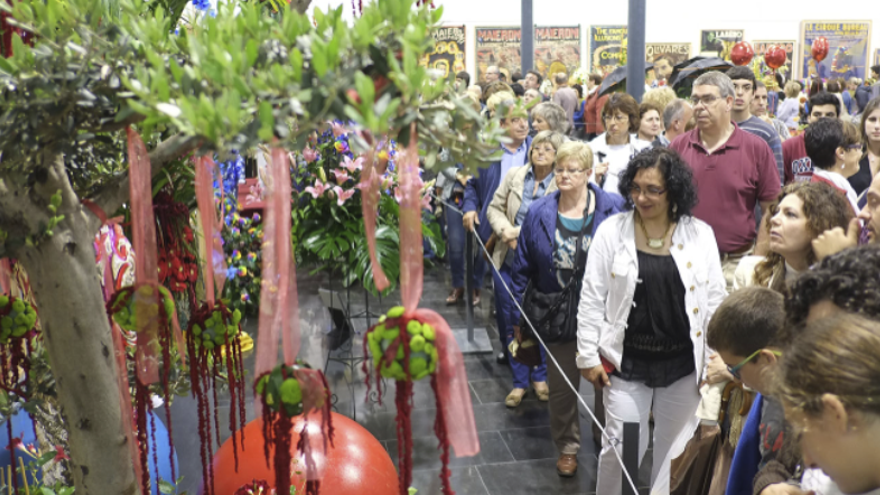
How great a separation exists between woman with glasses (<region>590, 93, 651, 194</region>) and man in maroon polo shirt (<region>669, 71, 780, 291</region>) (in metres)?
0.82

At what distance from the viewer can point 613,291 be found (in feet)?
10.5

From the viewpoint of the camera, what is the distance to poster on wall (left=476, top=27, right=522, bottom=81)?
18500mm

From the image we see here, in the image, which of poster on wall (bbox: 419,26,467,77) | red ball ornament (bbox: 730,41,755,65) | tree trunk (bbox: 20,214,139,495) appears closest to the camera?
tree trunk (bbox: 20,214,139,495)

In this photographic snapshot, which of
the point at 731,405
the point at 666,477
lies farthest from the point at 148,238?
the point at 666,477

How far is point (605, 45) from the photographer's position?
18.8 meters

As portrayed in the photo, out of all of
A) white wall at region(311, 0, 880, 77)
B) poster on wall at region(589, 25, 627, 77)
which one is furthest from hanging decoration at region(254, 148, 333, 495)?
poster on wall at region(589, 25, 627, 77)

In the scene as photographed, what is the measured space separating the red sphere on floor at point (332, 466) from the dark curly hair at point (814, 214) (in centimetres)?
151

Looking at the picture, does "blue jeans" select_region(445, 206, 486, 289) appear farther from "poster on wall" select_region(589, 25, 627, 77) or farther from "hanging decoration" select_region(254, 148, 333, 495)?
"poster on wall" select_region(589, 25, 627, 77)

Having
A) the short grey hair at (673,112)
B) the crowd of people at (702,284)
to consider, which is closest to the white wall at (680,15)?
the short grey hair at (673,112)

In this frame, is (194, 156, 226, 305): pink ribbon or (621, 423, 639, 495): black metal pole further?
(621, 423, 639, 495): black metal pole

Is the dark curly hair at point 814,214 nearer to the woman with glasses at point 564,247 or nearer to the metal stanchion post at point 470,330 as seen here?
the woman with glasses at point 564,247

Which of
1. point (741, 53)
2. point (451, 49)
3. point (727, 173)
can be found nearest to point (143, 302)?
point (727, 173)

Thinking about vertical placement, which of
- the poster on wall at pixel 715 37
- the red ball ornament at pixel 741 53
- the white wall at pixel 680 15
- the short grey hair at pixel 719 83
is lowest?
the short grey hair at pixel 719 83

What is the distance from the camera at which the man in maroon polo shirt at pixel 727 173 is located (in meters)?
3.93
